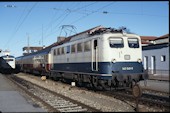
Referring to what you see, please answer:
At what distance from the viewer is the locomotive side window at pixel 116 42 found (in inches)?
→ 654

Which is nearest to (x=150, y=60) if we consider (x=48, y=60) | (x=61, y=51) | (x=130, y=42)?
(x=48, y=60)

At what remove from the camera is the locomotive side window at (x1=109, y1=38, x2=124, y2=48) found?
16617 mm

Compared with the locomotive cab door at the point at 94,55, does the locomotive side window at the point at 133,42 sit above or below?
above

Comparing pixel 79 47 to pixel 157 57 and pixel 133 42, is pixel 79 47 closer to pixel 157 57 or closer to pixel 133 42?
pixel 133 42

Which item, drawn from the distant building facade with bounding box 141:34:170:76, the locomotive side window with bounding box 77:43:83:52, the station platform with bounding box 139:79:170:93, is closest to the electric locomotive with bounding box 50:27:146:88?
the locomotive side window with bounding box 77:43:83:52

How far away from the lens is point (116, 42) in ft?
55.2

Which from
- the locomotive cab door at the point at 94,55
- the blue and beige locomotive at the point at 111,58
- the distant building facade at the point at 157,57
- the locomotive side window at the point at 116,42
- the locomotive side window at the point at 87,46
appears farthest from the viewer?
the distant building facade at the point at 157,57

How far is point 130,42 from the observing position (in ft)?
56.4

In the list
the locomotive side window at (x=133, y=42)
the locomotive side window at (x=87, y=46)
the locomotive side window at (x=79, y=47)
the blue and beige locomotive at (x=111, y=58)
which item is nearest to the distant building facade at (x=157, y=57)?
the locomotive side window at (x=79, y=47)

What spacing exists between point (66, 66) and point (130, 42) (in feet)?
23.9

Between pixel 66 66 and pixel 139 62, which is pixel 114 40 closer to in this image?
pixel 139 62

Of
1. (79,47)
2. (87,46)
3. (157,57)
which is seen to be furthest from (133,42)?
(157,57)

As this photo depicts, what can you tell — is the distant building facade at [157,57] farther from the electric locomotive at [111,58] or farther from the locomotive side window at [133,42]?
the electric locomotive at [111,58]

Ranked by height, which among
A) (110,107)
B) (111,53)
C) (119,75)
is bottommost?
(110,107)
